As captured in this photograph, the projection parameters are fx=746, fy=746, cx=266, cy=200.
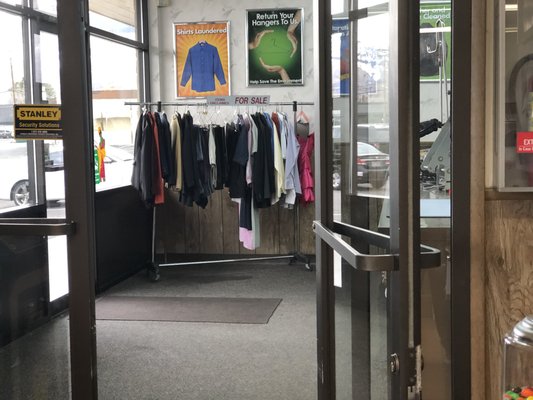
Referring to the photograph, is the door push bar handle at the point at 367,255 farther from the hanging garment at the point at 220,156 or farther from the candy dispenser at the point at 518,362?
the hanging garment at the point at 220,156

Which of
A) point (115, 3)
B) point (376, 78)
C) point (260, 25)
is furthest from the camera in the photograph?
point (260, 25)

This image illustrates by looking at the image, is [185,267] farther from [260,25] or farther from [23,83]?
[23,83]

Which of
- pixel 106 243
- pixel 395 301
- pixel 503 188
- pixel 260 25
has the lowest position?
pixel 106 243

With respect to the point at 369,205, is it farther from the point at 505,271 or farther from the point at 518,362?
the point at 518,362

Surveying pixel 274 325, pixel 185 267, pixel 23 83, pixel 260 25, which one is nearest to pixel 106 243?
pixel 185 267

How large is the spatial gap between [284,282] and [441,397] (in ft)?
14.4

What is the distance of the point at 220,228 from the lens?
6973 mm

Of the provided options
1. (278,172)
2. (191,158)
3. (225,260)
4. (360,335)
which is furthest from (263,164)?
(360,335)

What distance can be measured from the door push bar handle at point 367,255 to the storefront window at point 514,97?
291 mm

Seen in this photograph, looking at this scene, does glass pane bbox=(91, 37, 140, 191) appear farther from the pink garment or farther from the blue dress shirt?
the pink garment

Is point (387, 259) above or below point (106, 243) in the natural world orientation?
above

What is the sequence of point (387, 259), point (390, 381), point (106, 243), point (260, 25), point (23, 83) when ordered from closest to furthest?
point (387, 259) → point (390, 381) → point (23, 83) → point (106, 243) → point (260, 25)

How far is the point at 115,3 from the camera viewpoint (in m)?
6.43

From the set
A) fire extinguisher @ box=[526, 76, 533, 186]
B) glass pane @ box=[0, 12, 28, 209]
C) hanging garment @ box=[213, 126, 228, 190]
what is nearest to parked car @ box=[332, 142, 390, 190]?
fire extinguisher @ box=[526, 76, 533, 186]
